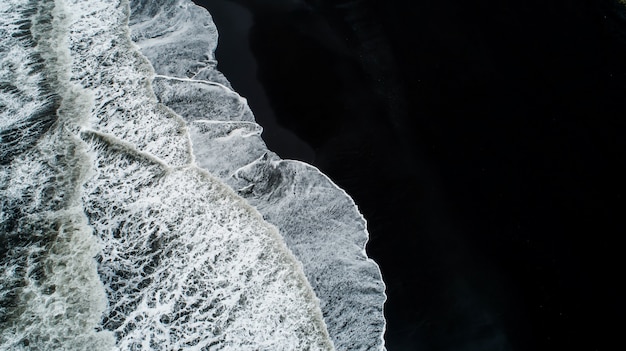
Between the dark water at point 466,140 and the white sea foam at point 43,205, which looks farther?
the dark water at point 466,140

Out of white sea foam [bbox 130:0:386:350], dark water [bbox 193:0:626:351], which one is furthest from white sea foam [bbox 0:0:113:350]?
dark water [bbox 193:0:626:351]

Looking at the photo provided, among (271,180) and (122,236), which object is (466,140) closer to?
(271,180)

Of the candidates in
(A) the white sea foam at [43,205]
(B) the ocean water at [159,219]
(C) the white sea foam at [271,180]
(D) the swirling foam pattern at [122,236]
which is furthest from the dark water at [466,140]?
(A) the white sea foam at [43,205]

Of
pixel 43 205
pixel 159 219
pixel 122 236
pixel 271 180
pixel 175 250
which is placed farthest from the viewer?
pixel 271 180

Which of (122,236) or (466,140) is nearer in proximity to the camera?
(122,236)

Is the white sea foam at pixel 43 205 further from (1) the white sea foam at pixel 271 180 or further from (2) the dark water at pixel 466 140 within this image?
(2) the dark water at pixel 466 140

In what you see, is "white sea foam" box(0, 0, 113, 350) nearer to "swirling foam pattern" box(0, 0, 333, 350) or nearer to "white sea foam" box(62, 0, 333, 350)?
"swirling foam pattern" box(0, 0, 333, 350)

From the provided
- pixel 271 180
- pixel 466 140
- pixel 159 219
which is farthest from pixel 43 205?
pixel 466 140
